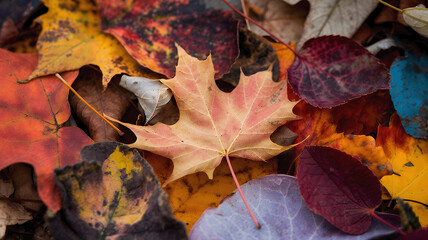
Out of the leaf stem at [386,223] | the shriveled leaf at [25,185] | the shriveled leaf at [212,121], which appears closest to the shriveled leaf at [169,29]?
the shriveled leaf at [212,121]

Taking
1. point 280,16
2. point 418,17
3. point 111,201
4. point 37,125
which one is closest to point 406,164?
point 418,17

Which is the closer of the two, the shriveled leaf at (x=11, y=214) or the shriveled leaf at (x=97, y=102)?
the shriveled leaf at (x=11, y=214)

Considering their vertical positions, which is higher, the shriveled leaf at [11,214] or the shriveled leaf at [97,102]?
the shriveled leaf at [97,102]

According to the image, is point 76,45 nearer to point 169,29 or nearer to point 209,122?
point 169,29

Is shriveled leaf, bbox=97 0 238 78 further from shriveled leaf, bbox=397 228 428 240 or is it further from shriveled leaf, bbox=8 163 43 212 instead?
shriveled leaf, bbox=397 228 428 240

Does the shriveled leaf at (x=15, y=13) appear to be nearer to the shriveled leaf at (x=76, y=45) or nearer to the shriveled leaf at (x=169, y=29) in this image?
the shriveled leaf at (x=76, y=45)

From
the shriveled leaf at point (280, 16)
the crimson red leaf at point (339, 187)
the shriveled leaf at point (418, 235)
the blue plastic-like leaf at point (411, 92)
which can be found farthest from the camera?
the shriveled leaf at point (280, 16)

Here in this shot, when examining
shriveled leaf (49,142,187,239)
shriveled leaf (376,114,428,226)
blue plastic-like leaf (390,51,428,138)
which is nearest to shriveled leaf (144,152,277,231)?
shriveled leaf (49,142,187,239)
